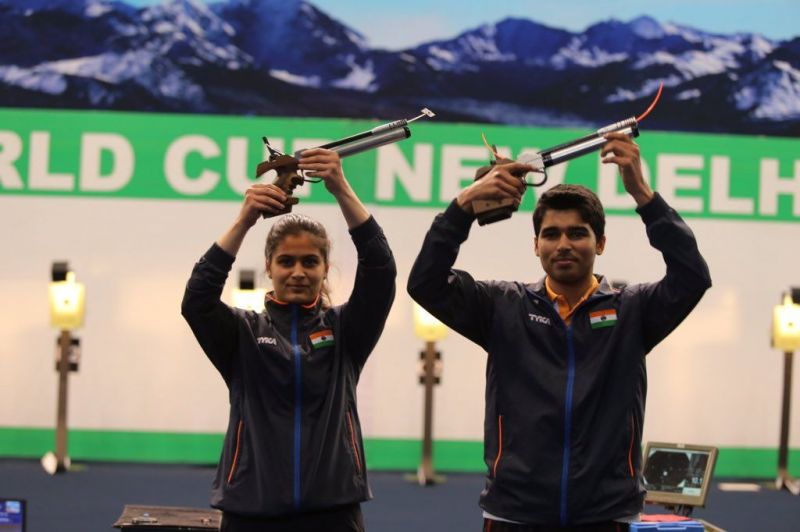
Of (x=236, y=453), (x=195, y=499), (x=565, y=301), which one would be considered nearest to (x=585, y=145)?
(x=565, y=301)

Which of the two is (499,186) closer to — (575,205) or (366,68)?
(575,205)

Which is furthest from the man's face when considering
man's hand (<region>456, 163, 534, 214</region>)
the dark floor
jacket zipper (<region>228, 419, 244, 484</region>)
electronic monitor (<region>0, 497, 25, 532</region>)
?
the dark floor

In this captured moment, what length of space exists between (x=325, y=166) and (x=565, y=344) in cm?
69

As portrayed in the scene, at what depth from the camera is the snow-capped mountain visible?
8.08 metres

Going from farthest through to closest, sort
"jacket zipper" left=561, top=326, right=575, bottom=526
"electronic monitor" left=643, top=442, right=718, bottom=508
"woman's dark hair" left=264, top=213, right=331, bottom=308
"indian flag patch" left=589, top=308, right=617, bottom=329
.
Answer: "electronic monitor" left=643, top=442, right=718, bottom=508, "woman's dark hair" left=264, top=213, right=331, bottom=308, "indian flag patch" left=589, top=308, right=617, bottom=329, "jacket zipper" left=561, top=326, right=575, bottom=526

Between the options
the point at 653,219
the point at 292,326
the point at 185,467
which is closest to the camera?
the point at 653,219

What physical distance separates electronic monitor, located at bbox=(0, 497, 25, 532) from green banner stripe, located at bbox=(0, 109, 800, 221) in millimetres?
4525

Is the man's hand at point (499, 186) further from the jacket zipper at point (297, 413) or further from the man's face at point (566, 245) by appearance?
the jacket zipper at point (297, 413)

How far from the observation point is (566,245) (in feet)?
8.26

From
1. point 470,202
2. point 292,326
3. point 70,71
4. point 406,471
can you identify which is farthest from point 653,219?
point 70,71

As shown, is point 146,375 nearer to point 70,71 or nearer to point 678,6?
point 70,71

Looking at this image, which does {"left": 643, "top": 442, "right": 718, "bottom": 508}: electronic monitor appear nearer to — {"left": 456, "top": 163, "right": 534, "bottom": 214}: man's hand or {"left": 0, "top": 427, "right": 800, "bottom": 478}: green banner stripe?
{"left": 456, "top": 163, "right": 534, "bottom": 214}: man's hand

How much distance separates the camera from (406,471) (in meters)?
7.95

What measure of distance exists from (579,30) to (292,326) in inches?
238
